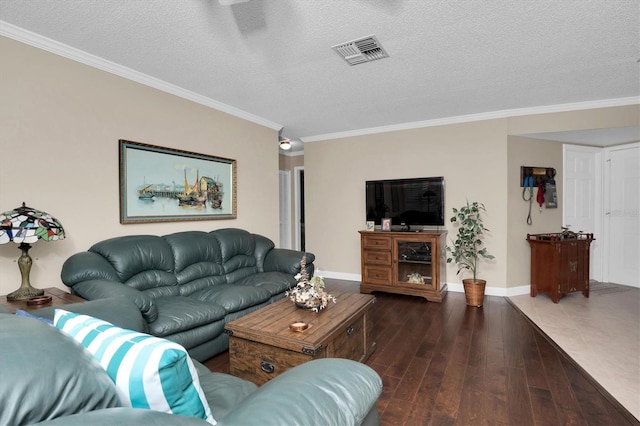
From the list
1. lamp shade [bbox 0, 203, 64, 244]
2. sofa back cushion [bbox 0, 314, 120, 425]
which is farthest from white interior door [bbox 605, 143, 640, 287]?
lamp shade [bbox 0, 203, 64, 244]

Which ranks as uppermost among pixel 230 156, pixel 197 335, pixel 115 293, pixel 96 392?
pixel 230 156

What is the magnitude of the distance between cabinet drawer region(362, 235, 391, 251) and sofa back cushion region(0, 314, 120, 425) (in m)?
3.99

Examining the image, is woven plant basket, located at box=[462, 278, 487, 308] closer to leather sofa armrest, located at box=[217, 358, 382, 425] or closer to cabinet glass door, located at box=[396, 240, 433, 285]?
cabinet glass door, located at box=[396, 240, 433, 285]

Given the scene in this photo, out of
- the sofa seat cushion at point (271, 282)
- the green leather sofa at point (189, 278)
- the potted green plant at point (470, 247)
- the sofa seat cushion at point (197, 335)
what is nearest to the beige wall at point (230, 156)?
the potted green plant at point (470, 247)

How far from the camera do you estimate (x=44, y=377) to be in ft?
2.07

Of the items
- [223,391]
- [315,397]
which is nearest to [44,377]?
[315,397]

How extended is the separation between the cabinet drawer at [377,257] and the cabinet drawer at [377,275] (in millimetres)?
85

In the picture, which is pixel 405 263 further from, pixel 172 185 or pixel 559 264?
pixel 172 185

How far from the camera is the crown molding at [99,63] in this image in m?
2.30

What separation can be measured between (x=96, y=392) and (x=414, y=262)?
4107mm

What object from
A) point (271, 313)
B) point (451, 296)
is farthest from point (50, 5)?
point (451, 296)

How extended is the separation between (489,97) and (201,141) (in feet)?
11.5

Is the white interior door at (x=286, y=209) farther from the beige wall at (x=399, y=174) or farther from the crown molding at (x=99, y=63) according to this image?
the crown molding at (x=99, y=63)

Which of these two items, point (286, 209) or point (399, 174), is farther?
point (286, 209)
